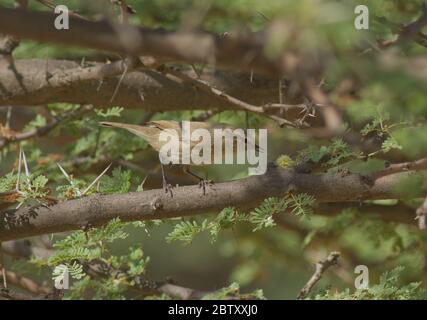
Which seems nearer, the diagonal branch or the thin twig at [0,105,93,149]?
the diagonal branch

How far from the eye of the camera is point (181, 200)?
317 centimetres

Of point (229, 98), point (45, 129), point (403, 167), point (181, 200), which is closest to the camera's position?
point (403, 167)

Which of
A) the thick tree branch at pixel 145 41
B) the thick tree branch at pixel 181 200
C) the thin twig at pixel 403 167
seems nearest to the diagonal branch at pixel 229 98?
the thick tree branch at pixel 181 200

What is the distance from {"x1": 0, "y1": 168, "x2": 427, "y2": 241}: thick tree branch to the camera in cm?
315

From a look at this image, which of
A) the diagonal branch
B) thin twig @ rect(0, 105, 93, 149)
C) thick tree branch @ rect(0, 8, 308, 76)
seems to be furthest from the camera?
thin twig @ rect(0, 105, 93, 149)

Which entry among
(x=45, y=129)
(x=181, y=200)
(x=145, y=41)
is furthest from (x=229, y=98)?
(x=145, y=41)

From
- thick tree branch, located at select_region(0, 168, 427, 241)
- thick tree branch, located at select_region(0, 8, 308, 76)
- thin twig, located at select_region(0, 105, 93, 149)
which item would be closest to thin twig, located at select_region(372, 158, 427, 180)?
thick tree branch, located at select_region(0, 168, 427, 241)

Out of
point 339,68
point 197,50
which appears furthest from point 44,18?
point 339,68

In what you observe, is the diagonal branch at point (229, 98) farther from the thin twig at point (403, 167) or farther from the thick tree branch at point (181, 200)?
the thin twig at point (403, 167)

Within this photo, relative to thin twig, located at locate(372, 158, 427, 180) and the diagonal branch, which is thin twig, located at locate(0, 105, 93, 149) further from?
thin twig, located at locate(372, 158, 427, 180)

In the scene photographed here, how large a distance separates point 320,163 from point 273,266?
2.67 m

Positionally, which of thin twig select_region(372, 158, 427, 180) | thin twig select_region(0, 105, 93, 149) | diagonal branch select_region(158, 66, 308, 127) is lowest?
thin twig select_region(372, 158, 427, 180)

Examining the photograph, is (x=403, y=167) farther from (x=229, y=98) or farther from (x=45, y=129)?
(x=45, y=129)
